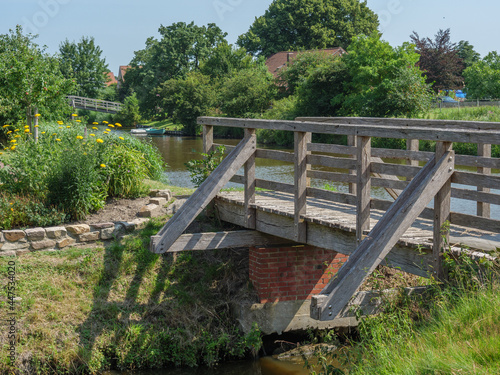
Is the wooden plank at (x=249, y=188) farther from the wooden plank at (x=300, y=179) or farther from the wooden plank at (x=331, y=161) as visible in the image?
the wooden plank at (x=331, y=161)

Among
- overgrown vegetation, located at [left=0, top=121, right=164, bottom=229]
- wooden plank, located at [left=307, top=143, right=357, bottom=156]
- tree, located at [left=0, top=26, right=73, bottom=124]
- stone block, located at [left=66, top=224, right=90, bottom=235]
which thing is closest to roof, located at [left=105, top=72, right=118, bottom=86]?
tree, located at [left=0, top=26, right=73, bottom=124]

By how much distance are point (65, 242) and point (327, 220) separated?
3953mm

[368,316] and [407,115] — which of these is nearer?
[368,316]

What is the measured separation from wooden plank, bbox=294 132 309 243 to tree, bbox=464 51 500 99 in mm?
43419

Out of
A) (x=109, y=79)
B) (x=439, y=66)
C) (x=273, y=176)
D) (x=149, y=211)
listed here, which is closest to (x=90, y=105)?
(x=109, y=79)

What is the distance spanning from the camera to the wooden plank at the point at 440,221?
5293 millimetres

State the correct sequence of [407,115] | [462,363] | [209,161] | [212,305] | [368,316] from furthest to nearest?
[407,115] < [209,161] < [212,305] < [368,316] < [462,363]

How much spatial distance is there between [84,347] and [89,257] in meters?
1.46

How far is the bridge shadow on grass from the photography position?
23.7 feet

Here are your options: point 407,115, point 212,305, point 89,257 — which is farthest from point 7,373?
point 407,115

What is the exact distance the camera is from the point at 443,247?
532cm

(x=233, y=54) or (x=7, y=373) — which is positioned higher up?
(x=233, y=54)

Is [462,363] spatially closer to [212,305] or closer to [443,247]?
[443,247]

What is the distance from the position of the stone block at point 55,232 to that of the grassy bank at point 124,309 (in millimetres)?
269
